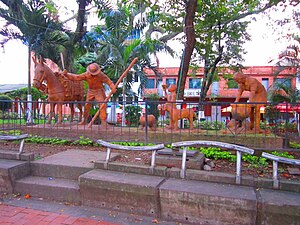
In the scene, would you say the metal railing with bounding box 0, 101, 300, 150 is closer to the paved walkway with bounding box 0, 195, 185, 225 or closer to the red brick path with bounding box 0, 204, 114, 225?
the paved walkway with bounding box 0, 195, 185, 225

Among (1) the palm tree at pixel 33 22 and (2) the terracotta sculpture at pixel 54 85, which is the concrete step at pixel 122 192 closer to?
(2) the terracotta sculpture at pixel 54 85

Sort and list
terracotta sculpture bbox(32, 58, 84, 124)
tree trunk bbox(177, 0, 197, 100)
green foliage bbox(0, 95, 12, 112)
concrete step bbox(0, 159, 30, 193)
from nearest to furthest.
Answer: concrete step bbox(0, 159, 30, 193)
green foliage bbox(0, 95, 12, 112)
terracotta sculpture bbox(32, 58, 84, 124)
tree trunk bbox(177, 0, 197, 100)

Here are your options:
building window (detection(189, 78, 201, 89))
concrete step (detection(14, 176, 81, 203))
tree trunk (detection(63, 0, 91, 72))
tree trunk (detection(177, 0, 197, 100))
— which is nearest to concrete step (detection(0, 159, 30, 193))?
concrete step (detection(14, 176, 81, 203))

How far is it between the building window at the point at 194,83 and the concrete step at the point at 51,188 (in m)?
28.8

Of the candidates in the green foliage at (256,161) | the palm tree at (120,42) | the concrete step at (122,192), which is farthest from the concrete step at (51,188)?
the palm tree at (120,42)

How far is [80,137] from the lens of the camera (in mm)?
7145

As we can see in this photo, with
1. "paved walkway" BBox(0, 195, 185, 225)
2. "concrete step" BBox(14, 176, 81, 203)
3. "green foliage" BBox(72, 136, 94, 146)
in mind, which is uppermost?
"green foliage" BBox(72, 136, 94, 146)

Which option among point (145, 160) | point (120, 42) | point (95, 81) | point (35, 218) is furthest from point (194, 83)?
point (35, 218)

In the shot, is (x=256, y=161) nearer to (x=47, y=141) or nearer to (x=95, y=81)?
(x=95, y=81)

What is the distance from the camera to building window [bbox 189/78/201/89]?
3209 cm

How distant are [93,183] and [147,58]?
1098cm

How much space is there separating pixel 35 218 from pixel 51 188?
0.74m

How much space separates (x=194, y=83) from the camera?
32.4 meters

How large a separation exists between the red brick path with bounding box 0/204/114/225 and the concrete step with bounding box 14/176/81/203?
1.48 feet
